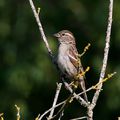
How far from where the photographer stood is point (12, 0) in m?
13.6

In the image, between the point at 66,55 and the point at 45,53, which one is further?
the point at 45,53

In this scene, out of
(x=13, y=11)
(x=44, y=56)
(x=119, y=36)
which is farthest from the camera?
(x=13, y=11)

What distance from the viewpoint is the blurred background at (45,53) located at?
12.2 meters

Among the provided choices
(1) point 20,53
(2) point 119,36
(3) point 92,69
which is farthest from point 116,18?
(1) point 20,53

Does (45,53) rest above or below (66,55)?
below

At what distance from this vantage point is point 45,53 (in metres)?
12.4

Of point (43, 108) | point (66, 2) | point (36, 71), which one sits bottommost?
point (43, 108)

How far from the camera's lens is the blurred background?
40.0 feet

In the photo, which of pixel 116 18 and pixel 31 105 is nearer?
pixel 116 18

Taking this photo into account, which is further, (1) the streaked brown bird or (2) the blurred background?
(2) the blurred background

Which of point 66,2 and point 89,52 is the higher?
point 66,2

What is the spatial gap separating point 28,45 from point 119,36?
203 centimetres

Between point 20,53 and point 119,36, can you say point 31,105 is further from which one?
point 119,36

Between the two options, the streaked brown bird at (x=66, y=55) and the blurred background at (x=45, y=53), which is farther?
the blurred background at (x=45, y=53)
